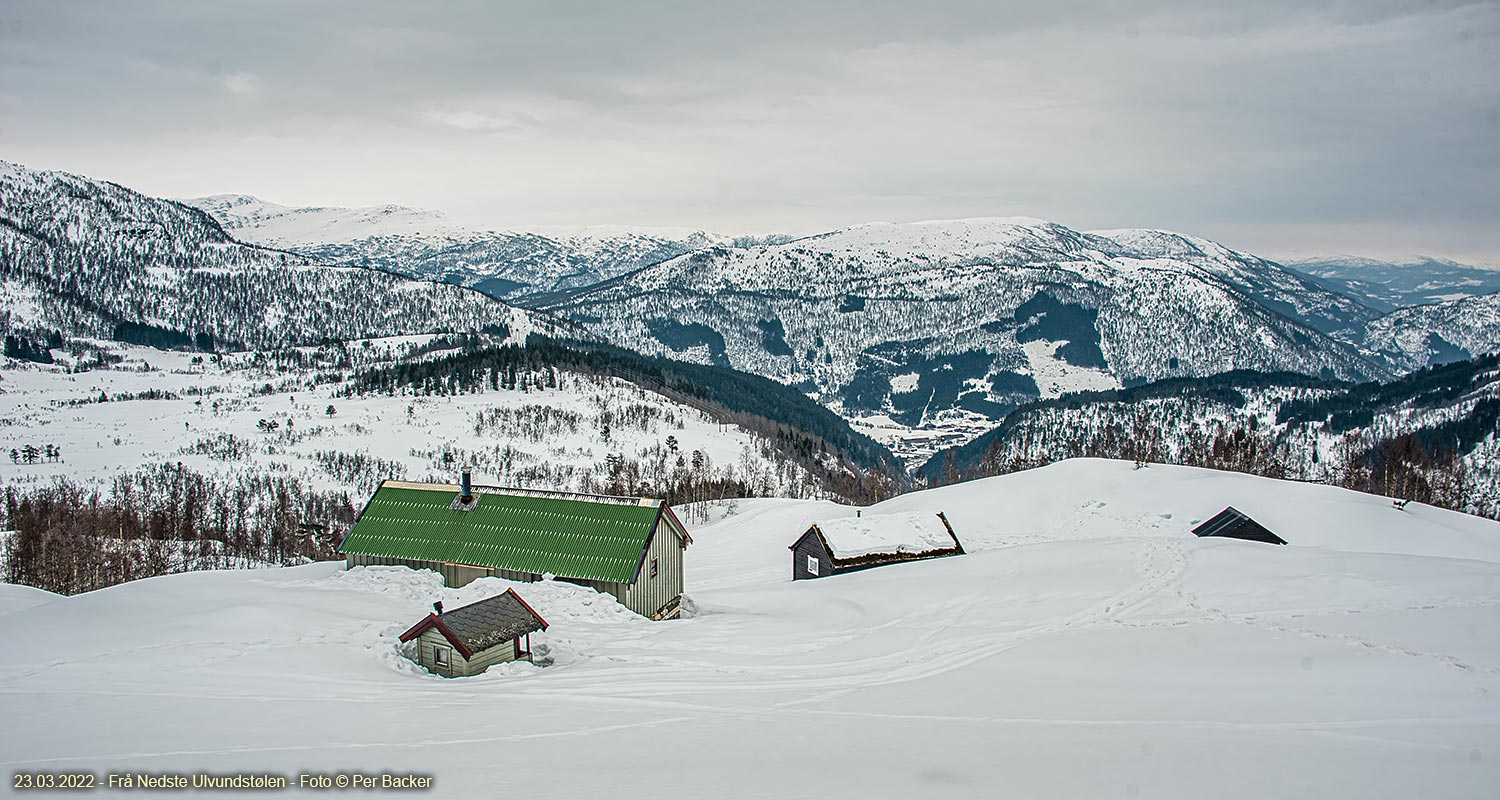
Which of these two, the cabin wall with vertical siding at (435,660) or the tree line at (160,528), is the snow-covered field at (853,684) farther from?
the tree line at (160,528)

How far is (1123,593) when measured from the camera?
27.8m

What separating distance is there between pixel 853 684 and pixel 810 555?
2576 centimetres

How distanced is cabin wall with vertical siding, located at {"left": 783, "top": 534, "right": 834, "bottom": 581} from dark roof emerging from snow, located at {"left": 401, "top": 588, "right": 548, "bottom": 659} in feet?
72.1

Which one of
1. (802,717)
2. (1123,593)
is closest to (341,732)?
(802,717)

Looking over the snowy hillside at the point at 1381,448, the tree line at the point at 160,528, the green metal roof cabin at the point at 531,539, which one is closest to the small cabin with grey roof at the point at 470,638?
the green metal roof cabin at the point at 531,539

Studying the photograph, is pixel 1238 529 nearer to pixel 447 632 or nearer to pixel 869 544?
pixel 869 544

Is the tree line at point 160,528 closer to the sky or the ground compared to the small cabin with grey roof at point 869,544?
closer to the ground

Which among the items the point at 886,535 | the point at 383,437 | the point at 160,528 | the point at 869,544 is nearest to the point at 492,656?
the point at 869,544

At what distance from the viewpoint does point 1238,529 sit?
47281mm

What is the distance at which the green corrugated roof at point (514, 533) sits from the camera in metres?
29.9

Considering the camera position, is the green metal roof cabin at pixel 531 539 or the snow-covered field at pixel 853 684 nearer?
the snow-covered field at pixel 853 684

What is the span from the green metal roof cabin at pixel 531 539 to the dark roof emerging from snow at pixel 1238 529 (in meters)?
34.8

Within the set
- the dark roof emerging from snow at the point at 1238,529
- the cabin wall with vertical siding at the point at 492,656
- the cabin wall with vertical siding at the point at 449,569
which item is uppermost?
the dark roof emerging from snow at the point at 1238,529

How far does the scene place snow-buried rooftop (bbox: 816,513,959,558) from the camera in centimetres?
4282
